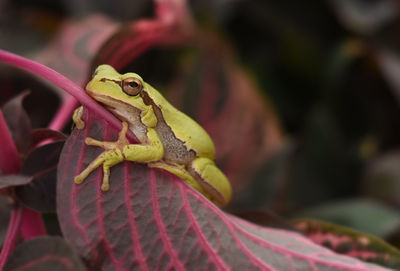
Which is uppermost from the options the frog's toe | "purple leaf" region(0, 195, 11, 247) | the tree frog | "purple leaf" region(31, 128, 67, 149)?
the tree frog

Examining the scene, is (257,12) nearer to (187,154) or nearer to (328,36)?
(328,36)

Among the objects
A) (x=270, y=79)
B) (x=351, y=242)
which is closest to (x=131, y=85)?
(x=351, y=242)

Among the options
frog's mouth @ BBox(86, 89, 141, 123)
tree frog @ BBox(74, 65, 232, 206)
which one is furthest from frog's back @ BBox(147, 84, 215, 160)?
frog's mouth @ BBox(86, 89, 141, 123)

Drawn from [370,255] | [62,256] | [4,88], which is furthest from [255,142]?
[62,256]

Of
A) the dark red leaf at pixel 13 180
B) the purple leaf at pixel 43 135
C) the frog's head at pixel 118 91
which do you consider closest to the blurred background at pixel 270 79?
the frog's head at pixel 118 91

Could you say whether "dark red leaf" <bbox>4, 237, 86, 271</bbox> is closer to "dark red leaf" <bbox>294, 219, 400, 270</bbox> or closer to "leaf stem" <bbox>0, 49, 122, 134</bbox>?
"leaf stem" <bbox>0, 49, 122, 134</bbox>
